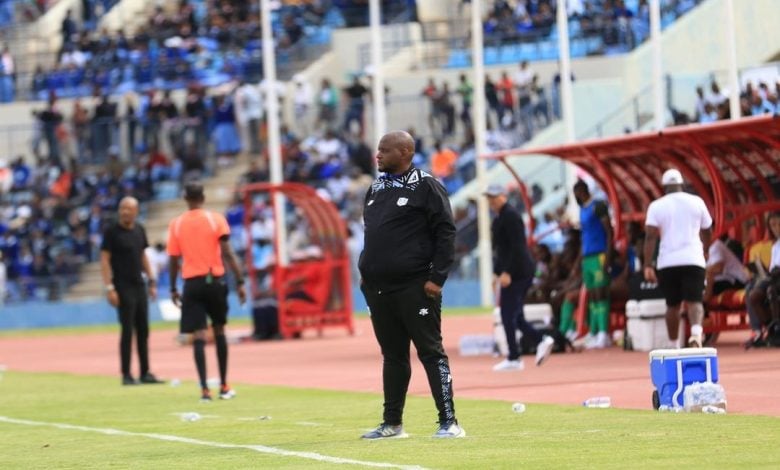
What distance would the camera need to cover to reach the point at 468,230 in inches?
1654

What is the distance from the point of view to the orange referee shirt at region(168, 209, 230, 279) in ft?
58.3

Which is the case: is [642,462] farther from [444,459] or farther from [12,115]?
[12,115]

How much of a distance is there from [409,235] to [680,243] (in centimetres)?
640

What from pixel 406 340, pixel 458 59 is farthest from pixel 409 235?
pixel 458 59

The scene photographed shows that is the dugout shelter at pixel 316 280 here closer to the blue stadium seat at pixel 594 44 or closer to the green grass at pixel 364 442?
the blue stadium seat at pixel 594 44

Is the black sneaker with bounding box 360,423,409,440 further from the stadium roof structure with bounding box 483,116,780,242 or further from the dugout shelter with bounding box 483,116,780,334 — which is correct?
the dugout shelter with bounding box 483,116,780,334

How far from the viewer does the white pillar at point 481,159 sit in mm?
35094

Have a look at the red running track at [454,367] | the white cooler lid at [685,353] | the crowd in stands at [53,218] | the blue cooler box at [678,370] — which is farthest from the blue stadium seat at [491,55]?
the white cooler lid at [685,353]

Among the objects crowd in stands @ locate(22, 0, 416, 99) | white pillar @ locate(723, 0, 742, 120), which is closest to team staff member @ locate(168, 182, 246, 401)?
white pillar @ locate(723, 0, 742, 120)

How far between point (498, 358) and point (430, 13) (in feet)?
89.3

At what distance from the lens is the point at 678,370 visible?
1388 centimetres

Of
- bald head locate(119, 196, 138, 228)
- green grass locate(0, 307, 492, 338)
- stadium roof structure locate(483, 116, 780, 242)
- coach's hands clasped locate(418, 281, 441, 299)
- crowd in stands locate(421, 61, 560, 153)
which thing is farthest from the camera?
crowd in stands locate(421, 61, 560, 153)

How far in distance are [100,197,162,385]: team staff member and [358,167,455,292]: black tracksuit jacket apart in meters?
9.45

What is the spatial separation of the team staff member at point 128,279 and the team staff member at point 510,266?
4180mm
